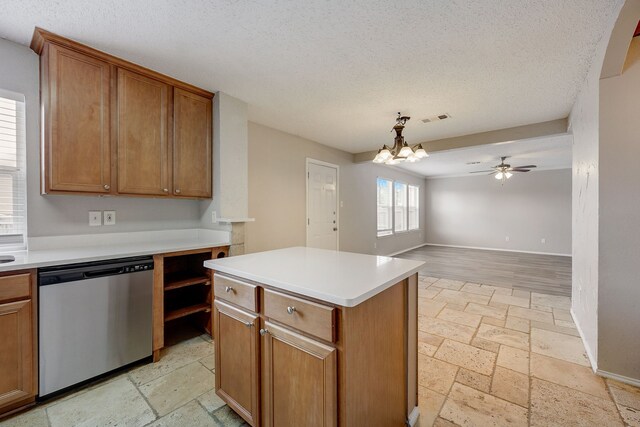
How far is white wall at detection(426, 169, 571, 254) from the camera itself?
23.5 feet

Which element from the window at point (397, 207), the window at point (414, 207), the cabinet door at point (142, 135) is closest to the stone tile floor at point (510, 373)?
the cabinet door at point (142, 135)

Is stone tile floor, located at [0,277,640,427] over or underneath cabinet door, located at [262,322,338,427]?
underneath

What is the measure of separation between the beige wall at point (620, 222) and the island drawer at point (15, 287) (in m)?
3.87

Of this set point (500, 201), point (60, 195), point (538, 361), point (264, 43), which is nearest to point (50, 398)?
point (60, 195)

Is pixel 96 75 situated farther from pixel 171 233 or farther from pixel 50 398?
pixel 50 398

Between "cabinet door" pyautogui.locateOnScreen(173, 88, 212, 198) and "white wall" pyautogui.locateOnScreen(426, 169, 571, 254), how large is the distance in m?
8.22

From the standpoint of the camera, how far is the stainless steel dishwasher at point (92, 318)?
5.48ft

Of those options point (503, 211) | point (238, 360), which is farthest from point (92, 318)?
point (503, 211)

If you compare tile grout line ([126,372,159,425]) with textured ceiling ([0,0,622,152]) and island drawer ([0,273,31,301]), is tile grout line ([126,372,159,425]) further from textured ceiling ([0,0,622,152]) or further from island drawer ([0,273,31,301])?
textured ceiling ([0,0,622,152])

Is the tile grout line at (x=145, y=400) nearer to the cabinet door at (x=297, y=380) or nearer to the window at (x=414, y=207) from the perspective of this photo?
the cabinet door at (x=297, y=380)

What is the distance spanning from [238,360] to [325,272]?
69 centimetres

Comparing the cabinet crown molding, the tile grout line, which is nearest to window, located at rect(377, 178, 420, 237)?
the cabinet crown molding

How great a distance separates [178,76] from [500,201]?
8.80 meters

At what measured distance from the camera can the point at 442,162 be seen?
6418 millimetres
